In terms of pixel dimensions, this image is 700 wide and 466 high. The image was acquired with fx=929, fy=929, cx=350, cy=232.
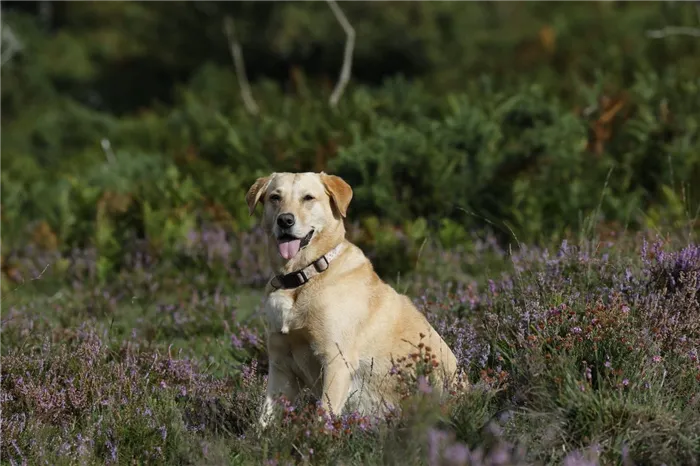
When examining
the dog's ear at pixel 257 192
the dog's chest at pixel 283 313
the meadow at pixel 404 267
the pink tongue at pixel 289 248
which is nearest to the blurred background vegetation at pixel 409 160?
the meadow at pixel 404 267

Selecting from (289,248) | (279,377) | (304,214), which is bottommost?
(279,377)

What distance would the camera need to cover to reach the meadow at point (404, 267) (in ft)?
14.1

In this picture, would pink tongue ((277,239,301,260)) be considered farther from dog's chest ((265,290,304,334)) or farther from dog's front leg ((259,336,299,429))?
dog's front leg ((259,336,299,429))

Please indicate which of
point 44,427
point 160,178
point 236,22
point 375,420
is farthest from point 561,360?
point 236,22

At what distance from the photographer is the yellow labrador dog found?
4.65m

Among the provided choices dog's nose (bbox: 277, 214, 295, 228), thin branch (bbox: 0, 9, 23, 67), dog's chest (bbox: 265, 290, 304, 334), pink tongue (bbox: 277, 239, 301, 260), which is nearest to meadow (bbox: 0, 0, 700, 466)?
dog's chest (bbox: 265, 290, 304, 334)

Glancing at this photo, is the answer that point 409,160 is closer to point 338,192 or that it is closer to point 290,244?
point 338,192

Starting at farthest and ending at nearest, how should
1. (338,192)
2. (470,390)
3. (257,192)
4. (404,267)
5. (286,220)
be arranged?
(404,267) < (257,192) < (338,192) < (286,220) < (470,390)

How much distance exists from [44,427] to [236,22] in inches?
797

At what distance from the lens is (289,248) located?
4895 mm

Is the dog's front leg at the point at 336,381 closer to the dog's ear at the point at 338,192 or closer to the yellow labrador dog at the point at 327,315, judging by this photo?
the yellow labrador dog at the point at 327,315

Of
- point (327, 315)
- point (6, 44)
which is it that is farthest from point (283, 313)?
point (6, 44)

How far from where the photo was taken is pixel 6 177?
11836 mm

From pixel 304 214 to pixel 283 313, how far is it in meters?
0.57
